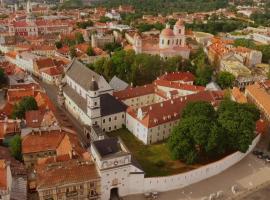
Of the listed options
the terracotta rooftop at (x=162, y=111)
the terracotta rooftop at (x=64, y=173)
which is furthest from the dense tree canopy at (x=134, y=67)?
the terracotta rooftop at (x=64, y=173)

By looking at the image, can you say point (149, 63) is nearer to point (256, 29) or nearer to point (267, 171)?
point (267, 171)

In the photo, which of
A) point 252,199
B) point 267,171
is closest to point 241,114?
point 267,171

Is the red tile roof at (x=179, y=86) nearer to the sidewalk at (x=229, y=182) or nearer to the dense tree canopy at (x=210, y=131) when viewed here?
the dense tree canopy at (x=210, y=131)

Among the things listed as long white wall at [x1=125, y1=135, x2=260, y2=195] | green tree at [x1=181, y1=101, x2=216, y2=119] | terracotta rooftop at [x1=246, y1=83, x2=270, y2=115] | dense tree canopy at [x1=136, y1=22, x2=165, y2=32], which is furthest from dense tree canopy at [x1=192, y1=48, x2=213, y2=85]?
dense tree canopy at [x1=136, y1=22, x2=165, y2=32]

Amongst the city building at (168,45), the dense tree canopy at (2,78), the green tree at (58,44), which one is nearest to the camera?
the dense tree canopy at (2,78)

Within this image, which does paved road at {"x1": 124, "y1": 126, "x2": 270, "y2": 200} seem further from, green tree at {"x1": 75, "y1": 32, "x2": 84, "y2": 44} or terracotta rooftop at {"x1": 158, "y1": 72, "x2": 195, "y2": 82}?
green tree at {"x1": 75, "y1": 32, "x2": 84, "y2": 44}

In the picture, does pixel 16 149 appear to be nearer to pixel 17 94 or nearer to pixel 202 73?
pixel 17 94
